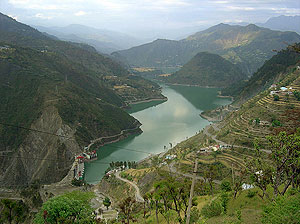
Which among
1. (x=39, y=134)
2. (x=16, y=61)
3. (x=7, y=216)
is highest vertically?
(x=16, y=61)

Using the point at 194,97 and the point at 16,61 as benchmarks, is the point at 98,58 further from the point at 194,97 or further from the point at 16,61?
the point at 16,61

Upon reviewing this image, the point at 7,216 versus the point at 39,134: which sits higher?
the point at 7,216

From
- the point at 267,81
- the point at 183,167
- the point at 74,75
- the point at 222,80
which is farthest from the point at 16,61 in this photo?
the point at 222,80

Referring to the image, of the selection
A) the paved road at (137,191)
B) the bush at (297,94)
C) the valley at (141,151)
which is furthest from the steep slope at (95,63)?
the bush at (297,94)

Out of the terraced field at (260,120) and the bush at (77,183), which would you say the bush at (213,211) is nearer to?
the terraced field at (260,120)

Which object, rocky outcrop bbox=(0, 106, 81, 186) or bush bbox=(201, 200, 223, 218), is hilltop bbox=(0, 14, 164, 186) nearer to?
rocky outcrop bbox=(0, 106, 81, 186)

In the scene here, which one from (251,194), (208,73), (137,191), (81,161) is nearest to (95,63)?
(208,73)
